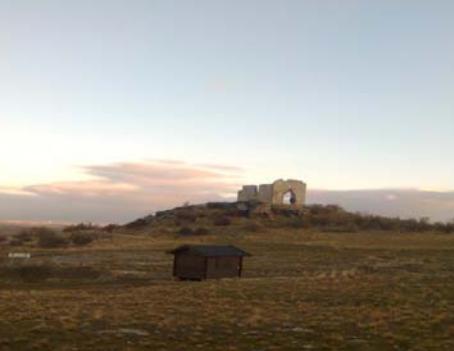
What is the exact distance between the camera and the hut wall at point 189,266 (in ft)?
159

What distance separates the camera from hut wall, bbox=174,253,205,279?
48344 millimetres

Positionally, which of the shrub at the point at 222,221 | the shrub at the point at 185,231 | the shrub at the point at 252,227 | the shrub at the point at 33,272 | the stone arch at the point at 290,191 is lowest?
the shrub at the point at 33,272

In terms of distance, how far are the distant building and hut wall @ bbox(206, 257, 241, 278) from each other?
6826 centimetres

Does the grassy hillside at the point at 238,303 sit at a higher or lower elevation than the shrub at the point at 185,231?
lower

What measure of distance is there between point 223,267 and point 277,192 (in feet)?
232

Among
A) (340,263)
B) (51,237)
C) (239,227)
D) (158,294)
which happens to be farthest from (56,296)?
(239,227)

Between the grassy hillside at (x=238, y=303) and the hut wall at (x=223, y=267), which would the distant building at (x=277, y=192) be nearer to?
the grassy hillside at (x=238, y=303)

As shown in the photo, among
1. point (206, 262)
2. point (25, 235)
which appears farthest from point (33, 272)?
point (25, 235)

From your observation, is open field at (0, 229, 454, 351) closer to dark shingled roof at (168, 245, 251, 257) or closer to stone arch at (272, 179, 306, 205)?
dark shingled roof at (168, 245, 251, 257)

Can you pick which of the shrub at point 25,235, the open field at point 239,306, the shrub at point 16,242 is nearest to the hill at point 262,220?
the shrub at point 25,235

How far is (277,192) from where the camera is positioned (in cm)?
11938

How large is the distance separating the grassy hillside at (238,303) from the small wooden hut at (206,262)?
1.78 meters

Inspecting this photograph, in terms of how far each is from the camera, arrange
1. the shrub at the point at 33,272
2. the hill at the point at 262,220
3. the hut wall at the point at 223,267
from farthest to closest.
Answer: the hill at the point at 262,220 → the shrub at the point at 33,272 → the hut wall at the point at 223,267

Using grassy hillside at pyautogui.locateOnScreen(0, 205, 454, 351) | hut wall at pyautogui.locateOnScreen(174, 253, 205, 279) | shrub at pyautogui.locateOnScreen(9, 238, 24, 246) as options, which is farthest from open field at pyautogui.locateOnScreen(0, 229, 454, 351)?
shrub at pyautogui.locateOnScreen(9, 238, 24, 246)
